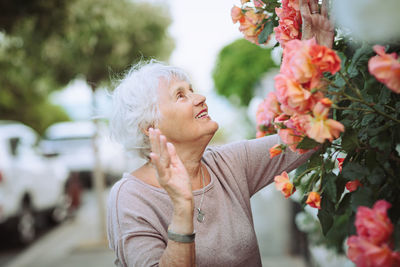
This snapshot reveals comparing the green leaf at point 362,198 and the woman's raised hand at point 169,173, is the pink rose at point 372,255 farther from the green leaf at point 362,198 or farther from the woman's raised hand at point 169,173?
the woman's raised hand at point 169,173

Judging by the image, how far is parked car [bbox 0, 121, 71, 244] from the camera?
6.53 meters

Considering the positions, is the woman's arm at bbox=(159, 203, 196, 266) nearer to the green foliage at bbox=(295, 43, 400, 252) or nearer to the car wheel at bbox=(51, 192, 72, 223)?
the green foliage at bbox=(295, 43, 400, 252)

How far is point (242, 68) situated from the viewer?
7266 millimetres

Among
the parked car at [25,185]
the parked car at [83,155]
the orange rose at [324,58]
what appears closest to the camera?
the orange rose at [324,58]

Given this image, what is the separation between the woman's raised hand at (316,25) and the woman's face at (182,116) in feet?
2.17

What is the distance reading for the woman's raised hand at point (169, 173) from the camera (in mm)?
1479

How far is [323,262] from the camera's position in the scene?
4102 mm

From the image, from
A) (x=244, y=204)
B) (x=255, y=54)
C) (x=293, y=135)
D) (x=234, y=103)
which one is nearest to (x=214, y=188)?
(x=244, y=204)

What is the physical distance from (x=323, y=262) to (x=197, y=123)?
8.82 ft

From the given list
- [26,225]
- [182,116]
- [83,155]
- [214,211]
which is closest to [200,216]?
[214,211]

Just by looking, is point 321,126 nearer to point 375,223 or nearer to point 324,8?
point 375,223

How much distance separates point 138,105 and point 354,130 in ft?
3.47

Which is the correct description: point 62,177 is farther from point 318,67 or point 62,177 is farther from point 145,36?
point 318,67

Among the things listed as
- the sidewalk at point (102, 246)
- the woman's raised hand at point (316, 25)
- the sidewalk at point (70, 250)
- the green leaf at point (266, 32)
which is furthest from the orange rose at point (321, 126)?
the sidewalk at point (70, 250)
